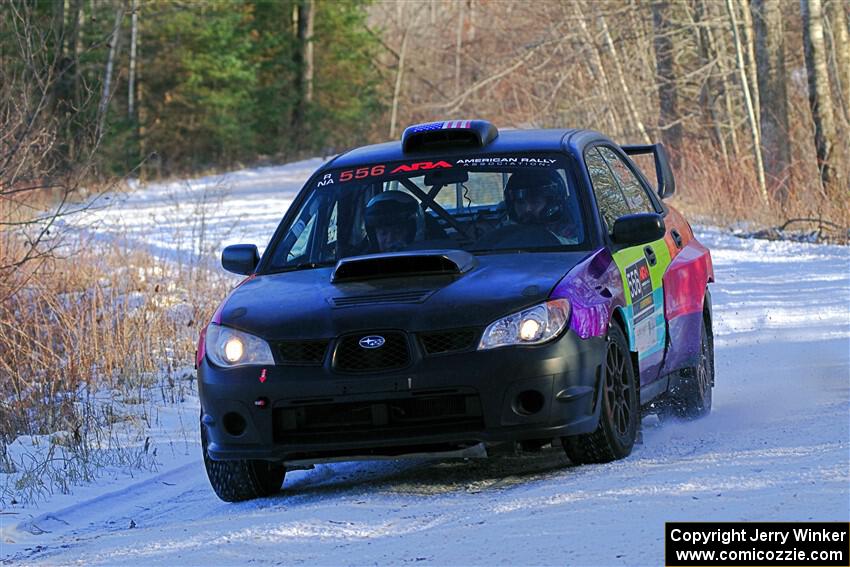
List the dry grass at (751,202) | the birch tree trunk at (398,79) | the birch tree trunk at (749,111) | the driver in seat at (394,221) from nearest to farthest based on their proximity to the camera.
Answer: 1. the driver in seat at (394,221)
2. the dry grass at (751,202)
3. the birch tree trunk at (749,111)
4. the birch tree trunk at (398,79)

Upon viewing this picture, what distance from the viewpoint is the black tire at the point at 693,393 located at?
329 inches

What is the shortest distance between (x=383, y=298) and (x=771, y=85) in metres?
19.3

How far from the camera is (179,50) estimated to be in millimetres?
56438

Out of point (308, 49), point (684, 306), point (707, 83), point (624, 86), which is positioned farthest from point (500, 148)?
point (308, 49)

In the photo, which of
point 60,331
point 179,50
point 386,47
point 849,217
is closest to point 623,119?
point 849,217

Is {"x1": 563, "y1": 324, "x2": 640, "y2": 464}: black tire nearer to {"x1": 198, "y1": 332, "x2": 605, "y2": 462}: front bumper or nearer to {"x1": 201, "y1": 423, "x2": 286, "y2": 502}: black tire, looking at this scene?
{"x1": 198, "y1": 332, "x2": 605, "y2": 462}: front bumper

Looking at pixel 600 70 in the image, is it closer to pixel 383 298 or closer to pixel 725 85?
pixel 725 85

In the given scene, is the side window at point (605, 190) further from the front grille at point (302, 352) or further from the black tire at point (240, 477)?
the black tire at point (240, 477)

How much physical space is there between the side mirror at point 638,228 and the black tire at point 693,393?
1.28m

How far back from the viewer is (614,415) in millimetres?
6844

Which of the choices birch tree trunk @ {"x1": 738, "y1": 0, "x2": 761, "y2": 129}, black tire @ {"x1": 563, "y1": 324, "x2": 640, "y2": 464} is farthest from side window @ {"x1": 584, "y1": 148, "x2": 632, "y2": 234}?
birch tree trunk @ {"x1": 738, "y1": 0, "x2": 761, "y2": 129}

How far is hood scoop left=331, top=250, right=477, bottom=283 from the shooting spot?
22.5 ft

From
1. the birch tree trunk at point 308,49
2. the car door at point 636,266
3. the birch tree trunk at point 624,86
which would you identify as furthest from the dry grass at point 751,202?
the birch tree trunk at point 308,49

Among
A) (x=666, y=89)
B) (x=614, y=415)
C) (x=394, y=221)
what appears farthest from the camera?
(x=666, y=89)
